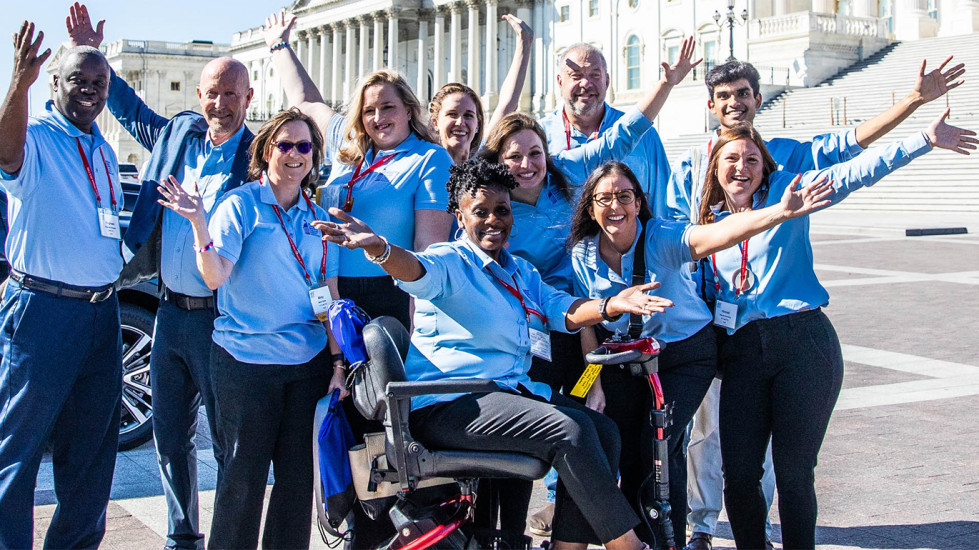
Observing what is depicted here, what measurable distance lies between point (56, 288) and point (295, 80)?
1.87 m

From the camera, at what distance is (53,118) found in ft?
13.5

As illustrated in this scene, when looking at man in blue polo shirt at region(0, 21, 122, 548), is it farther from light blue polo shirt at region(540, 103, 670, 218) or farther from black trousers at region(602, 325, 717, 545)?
light blue polo shirt at region(540, 103, 670, 218)

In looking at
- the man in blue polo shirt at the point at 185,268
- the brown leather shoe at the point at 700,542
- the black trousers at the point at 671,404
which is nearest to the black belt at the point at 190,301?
the man in blue polo shirt at the point at 185,268

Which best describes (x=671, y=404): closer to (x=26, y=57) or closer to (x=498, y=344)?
(x=498, y=344)

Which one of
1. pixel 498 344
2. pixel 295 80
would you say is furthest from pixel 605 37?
pixel 498 344

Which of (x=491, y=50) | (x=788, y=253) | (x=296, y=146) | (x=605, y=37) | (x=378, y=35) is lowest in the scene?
(x=788, y=253)

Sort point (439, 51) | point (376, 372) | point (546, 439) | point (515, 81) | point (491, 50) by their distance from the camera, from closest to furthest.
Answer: point (546, 439), point (376, 372), point (515, 81), point (491, 50), point (439, 51)

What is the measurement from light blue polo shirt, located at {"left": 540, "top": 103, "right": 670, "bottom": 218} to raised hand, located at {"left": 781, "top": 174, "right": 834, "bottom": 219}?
1.40 metres

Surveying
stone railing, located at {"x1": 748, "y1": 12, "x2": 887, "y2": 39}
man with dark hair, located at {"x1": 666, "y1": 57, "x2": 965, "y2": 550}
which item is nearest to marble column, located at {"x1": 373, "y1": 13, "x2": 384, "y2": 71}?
stone railing, located at {"x1": 748, "y1": 12, "x2": 887, "y2": 39}

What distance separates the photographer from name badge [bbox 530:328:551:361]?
3.86 metres

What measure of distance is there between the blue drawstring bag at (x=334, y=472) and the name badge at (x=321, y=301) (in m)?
0.46

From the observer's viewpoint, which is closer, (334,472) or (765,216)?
(334,472)

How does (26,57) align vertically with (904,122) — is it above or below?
below

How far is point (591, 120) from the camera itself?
5.16 metres
